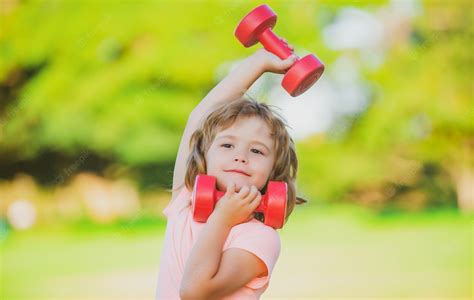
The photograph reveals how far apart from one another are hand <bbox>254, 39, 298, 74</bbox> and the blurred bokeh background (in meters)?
6.75

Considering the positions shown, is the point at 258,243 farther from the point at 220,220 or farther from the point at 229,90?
the point at 229,90

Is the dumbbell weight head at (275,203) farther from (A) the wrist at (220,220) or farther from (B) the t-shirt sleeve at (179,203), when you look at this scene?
(B) the t-shirt sleeve at (179,203)

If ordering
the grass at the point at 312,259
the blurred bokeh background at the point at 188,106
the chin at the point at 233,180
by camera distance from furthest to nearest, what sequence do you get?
the blurred bokeh background at the point at 188,106
the grass at the point at 312,259
the chin at the point at 233,180

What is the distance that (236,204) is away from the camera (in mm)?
1466

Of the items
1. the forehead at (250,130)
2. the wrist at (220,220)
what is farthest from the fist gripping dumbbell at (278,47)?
the wrist at (220,220)

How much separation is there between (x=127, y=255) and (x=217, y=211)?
596cm

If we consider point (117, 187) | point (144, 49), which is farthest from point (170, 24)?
point (117, 187)

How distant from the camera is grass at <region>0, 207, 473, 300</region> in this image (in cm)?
553

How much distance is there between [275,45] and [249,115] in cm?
24

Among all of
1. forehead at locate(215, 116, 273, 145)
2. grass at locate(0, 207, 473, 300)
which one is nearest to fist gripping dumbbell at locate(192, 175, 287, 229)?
forehead at locate(215, 116, 273, 145)

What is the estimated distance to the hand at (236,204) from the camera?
1462 mm

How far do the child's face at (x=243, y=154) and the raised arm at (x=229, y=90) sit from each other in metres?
0.17

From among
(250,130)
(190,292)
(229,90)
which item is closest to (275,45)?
(229,90)

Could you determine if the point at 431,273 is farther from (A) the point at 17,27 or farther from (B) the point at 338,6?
(A) the point at 17,27
